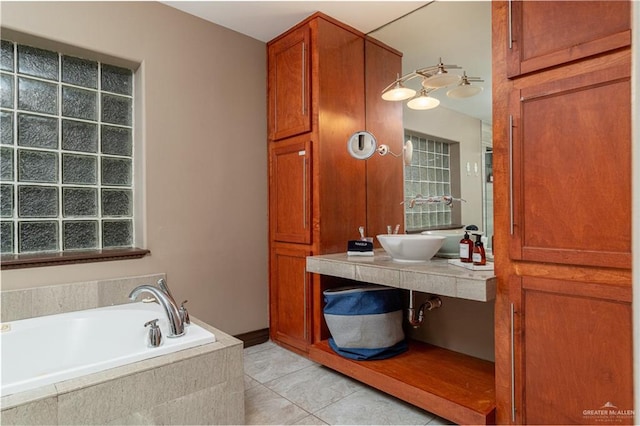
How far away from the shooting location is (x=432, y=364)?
225 cm

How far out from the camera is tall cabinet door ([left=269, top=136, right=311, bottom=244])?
2.74 m

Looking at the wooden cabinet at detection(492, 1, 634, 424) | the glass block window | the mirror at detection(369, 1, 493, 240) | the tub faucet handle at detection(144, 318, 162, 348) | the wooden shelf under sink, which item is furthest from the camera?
the glass block window

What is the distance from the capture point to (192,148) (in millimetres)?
2721

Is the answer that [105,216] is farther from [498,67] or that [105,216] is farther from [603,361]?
[603,361]

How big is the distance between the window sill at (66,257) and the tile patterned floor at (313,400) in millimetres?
1105

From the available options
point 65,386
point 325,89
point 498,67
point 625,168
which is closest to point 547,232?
point 625,168

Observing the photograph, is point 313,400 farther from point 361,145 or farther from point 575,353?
point 361,145

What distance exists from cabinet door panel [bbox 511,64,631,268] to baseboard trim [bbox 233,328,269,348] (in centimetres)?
210

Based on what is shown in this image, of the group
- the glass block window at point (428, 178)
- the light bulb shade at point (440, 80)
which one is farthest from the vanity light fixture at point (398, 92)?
the glass block window at point (428, 178)

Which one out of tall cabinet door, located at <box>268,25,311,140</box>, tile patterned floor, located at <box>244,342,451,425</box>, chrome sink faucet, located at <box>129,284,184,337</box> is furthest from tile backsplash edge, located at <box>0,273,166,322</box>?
tall cabinet door, located at <box>268,25,311,140</box>

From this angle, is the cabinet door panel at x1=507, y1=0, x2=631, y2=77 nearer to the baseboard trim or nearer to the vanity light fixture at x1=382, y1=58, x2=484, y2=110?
the vanity light fixture at x1=382, y1=58, x2=484, y2=110

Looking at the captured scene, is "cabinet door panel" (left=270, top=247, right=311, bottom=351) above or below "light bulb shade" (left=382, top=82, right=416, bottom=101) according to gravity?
below

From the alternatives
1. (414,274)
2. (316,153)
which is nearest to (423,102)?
(316,153)

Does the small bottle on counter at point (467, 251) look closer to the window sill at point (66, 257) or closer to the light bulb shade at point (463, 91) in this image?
the light bulb shade at point (463, 91)
